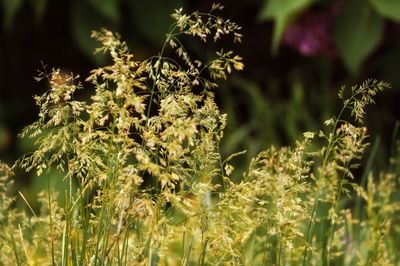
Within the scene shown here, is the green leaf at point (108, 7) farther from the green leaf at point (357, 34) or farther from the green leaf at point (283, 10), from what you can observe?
the green leaf at point (357, 34)

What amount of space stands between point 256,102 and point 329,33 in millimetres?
347

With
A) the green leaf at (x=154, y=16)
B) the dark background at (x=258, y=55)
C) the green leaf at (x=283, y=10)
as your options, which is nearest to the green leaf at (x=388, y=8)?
the dark background at (x=258, y=55)

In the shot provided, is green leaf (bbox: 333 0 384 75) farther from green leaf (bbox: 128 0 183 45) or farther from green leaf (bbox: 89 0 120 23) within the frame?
green leaf (bbox: 89 0 120 23)

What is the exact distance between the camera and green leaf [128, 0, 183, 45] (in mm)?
3336

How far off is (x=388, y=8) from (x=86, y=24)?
107 cm

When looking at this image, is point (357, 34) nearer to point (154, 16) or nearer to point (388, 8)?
point (388, 8)

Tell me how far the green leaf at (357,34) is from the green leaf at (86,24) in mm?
795

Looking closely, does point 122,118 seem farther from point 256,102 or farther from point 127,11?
point 127,11

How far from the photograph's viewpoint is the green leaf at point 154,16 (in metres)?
3.34

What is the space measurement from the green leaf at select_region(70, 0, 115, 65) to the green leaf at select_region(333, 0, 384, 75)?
0.80 meters

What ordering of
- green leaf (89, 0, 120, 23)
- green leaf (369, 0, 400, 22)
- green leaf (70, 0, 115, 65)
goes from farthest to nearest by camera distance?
green leaf (70, 0, 115, 65) → green leaf (89, 0, 120, 23) → green leaf (369, 0, 400, 22)

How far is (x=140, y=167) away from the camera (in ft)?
3.76

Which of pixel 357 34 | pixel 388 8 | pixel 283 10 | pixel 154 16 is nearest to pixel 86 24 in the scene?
pixel 154 16

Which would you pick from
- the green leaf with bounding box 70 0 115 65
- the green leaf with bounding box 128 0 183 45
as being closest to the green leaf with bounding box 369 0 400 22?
the green leaf with bounding box 128 0 183 45
